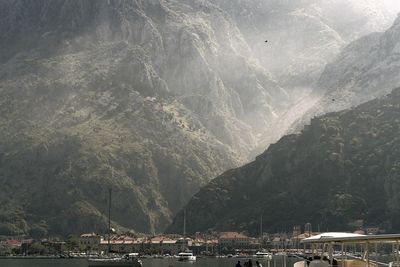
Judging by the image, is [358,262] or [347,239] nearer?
[347,239]

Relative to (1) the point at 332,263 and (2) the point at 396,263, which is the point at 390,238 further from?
(1) the point at 332,263

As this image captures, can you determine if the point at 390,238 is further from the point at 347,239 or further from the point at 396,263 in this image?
the point at 347,239

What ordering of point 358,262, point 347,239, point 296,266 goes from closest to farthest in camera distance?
point 347,239
point 358,262
point 296,266

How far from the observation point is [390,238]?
194 feet

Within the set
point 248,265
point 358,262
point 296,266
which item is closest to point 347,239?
point 358,262

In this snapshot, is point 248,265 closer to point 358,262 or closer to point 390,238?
point 358,262

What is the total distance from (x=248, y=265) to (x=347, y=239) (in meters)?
40.9

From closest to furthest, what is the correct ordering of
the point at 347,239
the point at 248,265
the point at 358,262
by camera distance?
the point at 347,239 → the point at 358,262 → the point at 248,265

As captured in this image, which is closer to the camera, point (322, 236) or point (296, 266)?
point (322, 236)

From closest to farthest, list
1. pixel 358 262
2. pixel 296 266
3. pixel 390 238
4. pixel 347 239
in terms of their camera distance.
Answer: pixel 390 238 < pixel 347 239 < pixel 358 262 < pixel 296 266

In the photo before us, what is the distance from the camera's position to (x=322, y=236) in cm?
7538

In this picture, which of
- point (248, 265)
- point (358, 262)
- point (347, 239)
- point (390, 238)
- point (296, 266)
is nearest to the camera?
point (390, 238)

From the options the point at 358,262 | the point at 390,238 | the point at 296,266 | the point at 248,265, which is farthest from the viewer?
the point at 248,265

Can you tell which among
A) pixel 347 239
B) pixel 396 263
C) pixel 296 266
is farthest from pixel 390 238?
pixel 296 266
